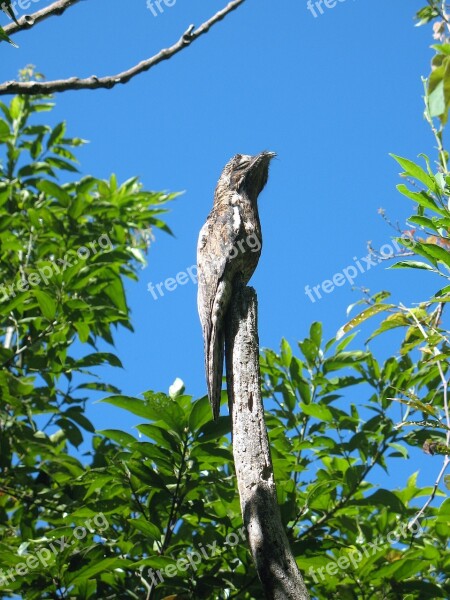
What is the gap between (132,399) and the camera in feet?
11.7

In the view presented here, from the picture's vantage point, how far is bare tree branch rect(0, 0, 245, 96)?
314cm

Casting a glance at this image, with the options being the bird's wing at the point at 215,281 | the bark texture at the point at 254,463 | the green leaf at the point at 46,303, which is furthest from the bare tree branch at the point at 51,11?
the green leaf at the point at 46,303

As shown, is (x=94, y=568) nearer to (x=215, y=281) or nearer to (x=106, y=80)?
(x=215, y=281)

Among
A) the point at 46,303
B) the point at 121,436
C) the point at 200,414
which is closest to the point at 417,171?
the point at 200,414

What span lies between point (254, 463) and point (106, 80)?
159 cm

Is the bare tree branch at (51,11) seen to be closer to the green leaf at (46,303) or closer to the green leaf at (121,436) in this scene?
the green leaf at (121,436)

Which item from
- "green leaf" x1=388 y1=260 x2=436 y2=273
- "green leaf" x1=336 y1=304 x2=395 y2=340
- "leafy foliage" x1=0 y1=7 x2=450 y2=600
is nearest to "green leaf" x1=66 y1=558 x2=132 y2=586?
"leafy foliage" x1=0 y1=7 x2=450 y2=600

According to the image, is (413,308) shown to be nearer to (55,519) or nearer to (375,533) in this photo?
(375,533)

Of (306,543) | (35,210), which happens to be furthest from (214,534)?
(35,210)

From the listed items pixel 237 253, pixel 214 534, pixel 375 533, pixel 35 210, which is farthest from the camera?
pixel 35 210

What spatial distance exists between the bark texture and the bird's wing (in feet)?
0.18

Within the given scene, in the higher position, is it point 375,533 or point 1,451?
point 1,451

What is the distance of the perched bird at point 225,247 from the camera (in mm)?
3230

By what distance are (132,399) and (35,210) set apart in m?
3.08
